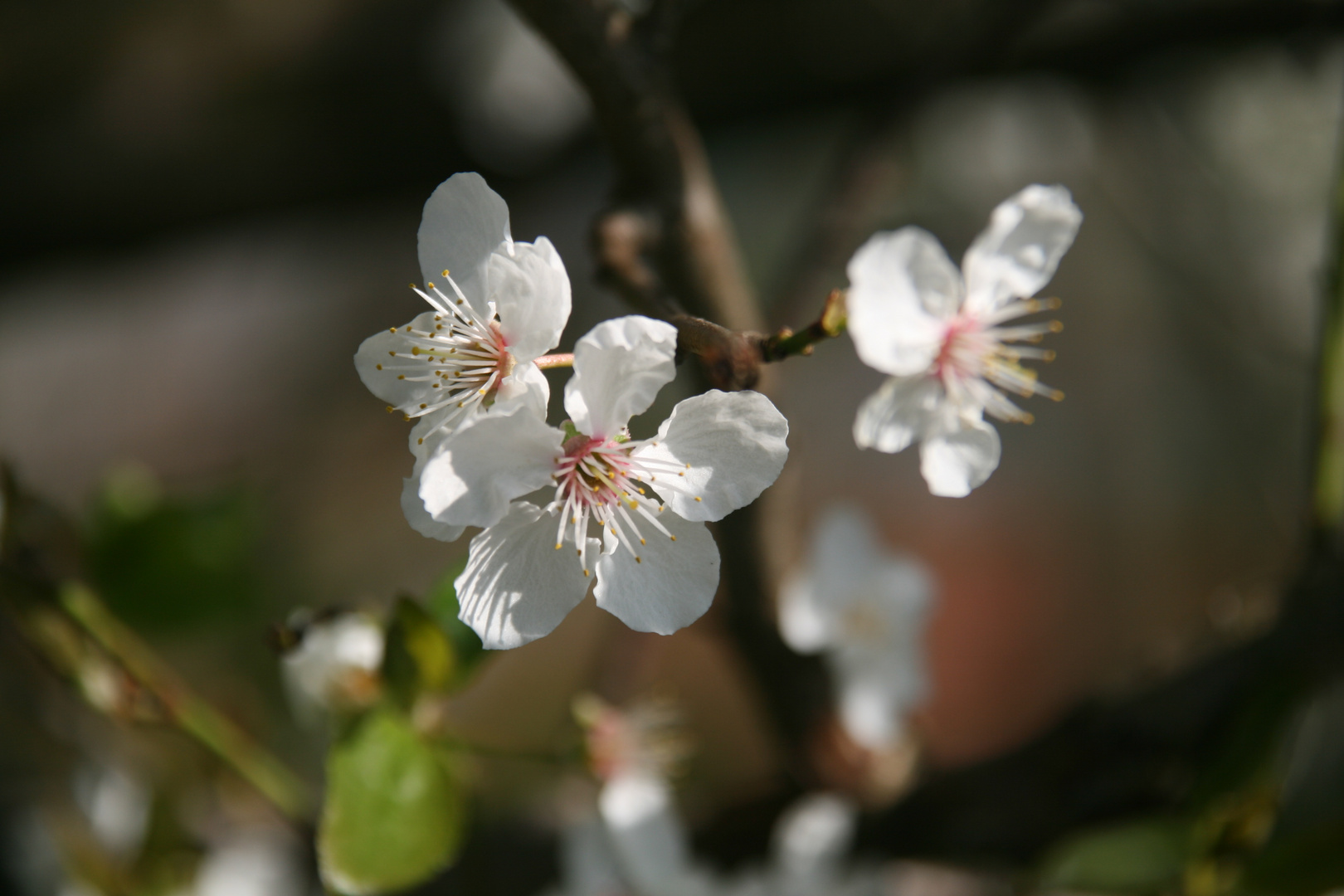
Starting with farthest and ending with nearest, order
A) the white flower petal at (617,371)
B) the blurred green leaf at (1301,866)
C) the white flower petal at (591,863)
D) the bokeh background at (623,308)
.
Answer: the bokeh background at (623,308), the white flower petal at (591,863), the blurred green leaf at (1301,866), the white flower petal at (617,371)

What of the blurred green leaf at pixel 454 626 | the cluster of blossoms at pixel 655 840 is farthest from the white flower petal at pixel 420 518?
the cluster of blossoms at pixel 655 840

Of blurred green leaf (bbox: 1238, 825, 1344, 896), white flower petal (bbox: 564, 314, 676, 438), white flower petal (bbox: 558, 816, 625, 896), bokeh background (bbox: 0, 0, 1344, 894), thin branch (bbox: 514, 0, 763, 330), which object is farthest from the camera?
bokeh background (bbox: 0, 0, 1344, 894)

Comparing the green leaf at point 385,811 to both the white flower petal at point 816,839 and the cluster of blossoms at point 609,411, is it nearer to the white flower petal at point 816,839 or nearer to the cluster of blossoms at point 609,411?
the cluster of blossoms at point 609,411

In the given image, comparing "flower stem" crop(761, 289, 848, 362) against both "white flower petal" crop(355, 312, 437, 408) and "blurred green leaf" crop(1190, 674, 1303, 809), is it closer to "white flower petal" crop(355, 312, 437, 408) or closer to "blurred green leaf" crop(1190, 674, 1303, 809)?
"white flower petal" crop(355, 312, 437, 408)

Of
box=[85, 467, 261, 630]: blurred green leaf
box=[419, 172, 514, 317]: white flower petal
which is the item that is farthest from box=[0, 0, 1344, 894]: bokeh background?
box=[419, 172, 514, 317]: white flower petal

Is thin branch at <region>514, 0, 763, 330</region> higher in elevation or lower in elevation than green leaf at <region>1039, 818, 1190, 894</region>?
higher

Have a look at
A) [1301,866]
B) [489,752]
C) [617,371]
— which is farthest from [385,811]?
[1301,866]

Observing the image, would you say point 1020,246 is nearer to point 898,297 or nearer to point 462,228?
point 898,297
